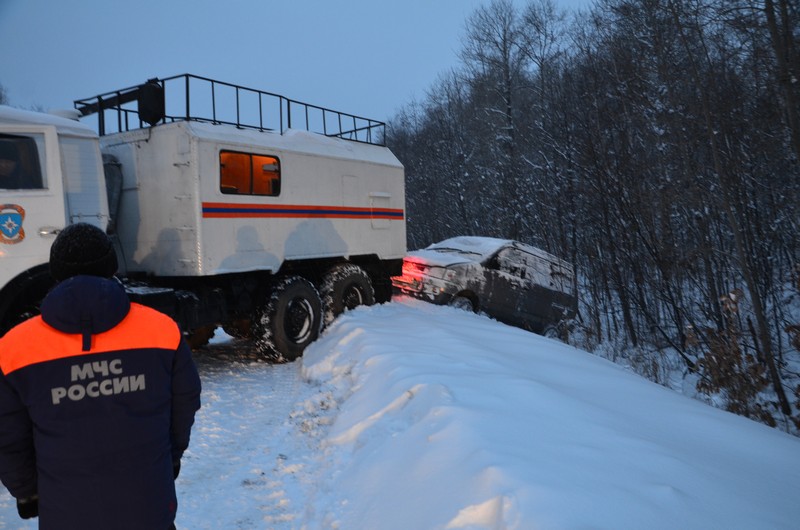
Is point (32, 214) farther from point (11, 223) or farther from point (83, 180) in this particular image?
point (83, 180)

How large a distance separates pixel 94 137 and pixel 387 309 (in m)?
5.21

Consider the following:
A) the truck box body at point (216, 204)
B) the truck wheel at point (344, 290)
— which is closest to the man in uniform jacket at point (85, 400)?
the truck box body at point (216, 204)

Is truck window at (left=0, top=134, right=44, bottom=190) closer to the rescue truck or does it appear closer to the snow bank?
the rescue truck

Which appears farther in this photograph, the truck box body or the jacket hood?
the truck box body

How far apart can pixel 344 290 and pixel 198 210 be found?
300 centimetres

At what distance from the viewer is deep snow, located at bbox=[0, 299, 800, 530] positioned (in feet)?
8.21

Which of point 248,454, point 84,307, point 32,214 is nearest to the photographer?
point 84,307

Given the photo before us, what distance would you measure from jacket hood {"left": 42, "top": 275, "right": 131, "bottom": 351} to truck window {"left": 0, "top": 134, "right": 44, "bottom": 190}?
4140mm

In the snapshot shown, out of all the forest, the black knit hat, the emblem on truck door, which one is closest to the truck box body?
the emblem on truck door

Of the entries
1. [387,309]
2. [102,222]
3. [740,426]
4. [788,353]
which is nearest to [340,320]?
[387,309]

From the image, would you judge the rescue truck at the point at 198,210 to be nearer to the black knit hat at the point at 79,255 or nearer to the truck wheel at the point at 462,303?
the truck wheel at the point at 462,303

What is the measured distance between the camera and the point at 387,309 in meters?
9.28

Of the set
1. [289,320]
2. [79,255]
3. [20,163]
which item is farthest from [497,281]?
[79,255]

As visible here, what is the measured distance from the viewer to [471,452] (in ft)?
9.73
